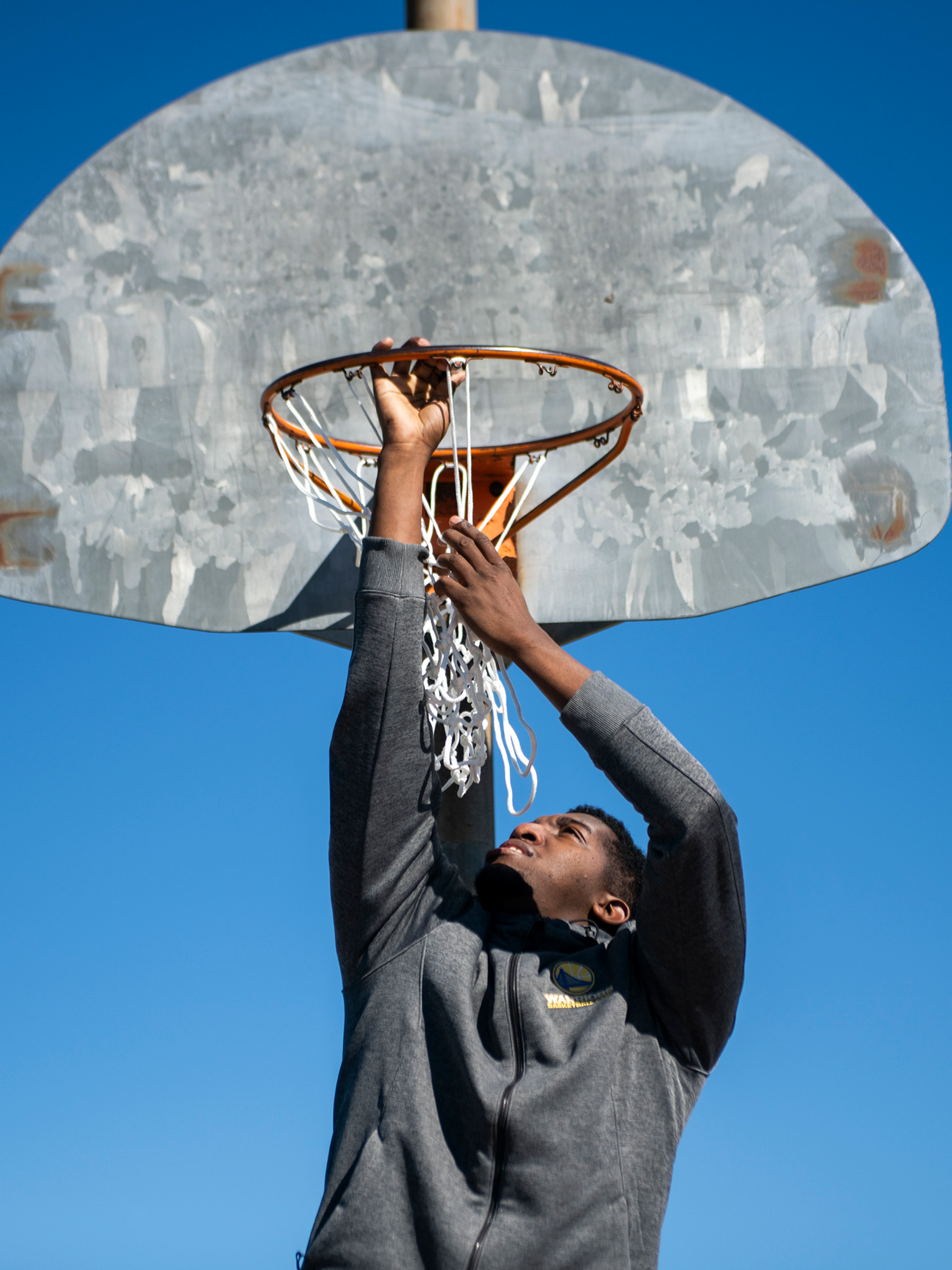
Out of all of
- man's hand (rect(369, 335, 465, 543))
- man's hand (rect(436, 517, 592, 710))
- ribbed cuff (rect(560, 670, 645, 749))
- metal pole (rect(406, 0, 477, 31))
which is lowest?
ribbed cuff (rect(560, 670, 645, 749))

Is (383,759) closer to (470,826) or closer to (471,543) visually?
(471,543)

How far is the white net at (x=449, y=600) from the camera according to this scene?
3.20m

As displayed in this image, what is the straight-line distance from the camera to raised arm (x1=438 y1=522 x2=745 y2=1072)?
2.51 m

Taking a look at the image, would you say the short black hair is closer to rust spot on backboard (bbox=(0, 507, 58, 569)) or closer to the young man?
the young man

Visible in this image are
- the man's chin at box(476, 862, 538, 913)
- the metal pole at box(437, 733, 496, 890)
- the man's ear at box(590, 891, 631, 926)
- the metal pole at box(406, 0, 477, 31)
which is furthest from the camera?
the metal pole at box(406, 0, 477, 31)

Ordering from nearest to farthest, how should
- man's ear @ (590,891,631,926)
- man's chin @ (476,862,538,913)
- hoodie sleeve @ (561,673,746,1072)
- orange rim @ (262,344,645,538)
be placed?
hoodie sleeve @ (561,673,746,1072) < man's chin @ (476,862,538,913) < man's ear @ (590,891,631,926) < orange rim @ (262,344,645,538)

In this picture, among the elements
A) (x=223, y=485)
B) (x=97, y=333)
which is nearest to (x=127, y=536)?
(x=223, y=485)

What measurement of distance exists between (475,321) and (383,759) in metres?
2.04

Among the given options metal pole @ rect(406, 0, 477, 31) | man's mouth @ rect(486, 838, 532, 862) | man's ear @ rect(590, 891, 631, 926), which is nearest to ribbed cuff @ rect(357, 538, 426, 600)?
man's mouth @ rect(486, 838, 532, 862)

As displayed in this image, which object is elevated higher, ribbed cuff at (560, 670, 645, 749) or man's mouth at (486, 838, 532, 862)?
ribbed cuff at (560, 670, 645, 749)

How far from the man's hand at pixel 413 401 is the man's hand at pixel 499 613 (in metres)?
0.22

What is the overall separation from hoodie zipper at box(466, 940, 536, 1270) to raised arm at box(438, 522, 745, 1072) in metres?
0.26

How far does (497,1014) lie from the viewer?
261 cm

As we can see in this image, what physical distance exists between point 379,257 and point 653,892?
7.95 feet
